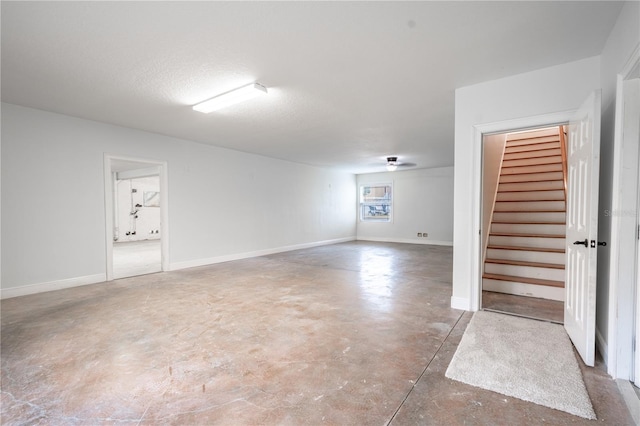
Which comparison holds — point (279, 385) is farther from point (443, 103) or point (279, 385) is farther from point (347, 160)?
point (347, 160)

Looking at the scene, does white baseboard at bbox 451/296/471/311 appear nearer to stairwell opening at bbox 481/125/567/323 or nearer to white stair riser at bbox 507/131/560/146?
stairwell opening at bbox 481/125/567/323

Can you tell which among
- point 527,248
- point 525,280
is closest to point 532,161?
point 527,248

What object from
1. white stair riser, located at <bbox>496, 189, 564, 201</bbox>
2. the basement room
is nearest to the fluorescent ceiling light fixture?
the basement room

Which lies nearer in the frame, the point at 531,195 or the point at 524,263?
the point at 524,263

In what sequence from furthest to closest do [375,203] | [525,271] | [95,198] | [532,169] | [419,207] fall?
1. [375,203]
2. [419,207]
3. [532,169]
4. [95,198]
5. [525,271]

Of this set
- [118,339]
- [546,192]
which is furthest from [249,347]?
[546,192]

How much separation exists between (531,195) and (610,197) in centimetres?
312

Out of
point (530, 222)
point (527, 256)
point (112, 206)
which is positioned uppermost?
point (112, 206)

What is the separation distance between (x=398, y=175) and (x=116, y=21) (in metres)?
8.89

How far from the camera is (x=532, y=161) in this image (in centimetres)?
551

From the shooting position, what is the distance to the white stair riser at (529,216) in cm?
430

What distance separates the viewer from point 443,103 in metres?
3.77

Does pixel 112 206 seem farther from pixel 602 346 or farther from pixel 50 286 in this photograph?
pixel 602 346

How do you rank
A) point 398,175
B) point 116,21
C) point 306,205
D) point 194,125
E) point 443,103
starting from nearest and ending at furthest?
point 116,21
point 443,103
point 194,125
point 306,205
point 398,175
